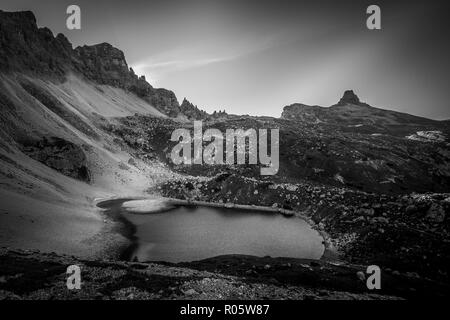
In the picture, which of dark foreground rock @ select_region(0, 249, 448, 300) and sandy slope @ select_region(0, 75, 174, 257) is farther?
sandy slope @ select_region(0, 75, 174, 257)

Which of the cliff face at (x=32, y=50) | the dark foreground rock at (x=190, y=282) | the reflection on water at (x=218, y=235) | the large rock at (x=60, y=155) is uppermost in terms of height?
the cliff face at (x=32, y=50)

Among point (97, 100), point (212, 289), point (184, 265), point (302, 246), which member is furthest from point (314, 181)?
point (97, 100)

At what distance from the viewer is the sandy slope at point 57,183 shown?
144ft

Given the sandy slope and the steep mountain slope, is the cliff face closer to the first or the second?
the steep mountain slope

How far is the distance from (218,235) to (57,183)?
46792 millimetres

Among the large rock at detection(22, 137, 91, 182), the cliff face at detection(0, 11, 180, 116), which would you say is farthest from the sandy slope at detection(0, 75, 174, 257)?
the cliff face at detection(0, 11, 180, 116)

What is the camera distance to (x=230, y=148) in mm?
140500

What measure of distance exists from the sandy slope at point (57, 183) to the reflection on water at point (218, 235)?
7.58m

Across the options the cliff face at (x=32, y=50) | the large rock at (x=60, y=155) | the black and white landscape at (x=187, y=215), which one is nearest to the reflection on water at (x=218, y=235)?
Answer: the black and white landscape at (x=187, y=215)

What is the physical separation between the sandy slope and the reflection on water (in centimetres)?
758

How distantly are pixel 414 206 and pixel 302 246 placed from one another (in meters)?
24.2

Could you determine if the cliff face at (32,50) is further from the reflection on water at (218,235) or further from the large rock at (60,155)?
the reflection on water at (218,235)

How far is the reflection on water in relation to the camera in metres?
46.0

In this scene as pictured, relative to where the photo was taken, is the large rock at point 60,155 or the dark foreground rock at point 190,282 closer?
the dark foreground rock at point 190,282
